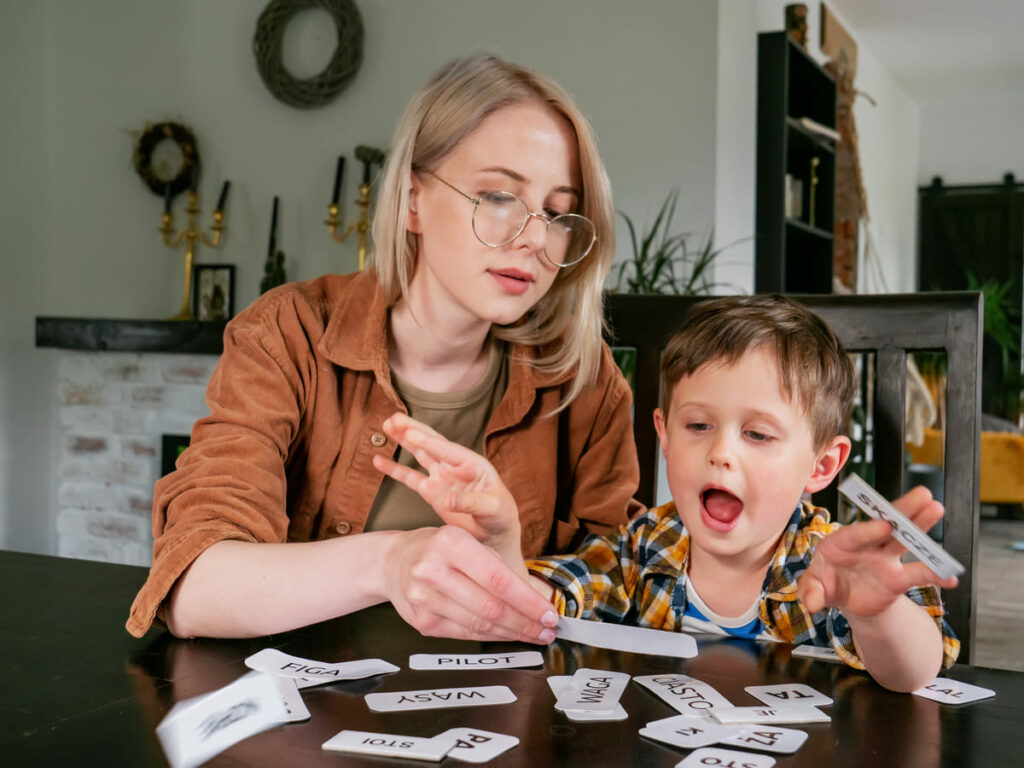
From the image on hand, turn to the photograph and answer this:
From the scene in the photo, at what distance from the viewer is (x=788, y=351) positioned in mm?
1132

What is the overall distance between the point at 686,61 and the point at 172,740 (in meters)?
3.48

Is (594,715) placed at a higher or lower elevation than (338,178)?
lower

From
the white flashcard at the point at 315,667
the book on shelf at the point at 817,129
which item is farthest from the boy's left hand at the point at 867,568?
the book on shelf at the point at 817,129

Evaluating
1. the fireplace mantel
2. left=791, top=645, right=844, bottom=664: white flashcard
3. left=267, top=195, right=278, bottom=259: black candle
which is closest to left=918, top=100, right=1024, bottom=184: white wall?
left=267, top=195, right=278, bottom=259: black candle

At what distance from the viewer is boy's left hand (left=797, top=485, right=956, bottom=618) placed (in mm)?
730

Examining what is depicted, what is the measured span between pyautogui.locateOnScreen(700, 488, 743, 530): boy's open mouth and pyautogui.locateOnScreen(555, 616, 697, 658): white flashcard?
0.17 m

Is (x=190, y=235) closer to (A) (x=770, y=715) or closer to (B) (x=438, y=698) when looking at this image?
(B) (x=438, y=698)

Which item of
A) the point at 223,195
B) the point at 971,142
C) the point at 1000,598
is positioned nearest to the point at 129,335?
the point at 223,195

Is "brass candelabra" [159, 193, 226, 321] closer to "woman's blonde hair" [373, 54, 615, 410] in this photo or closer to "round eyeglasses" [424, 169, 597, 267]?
"woman's blonde hair" [373, 54, 615, 410]

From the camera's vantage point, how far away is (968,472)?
1.15 meters

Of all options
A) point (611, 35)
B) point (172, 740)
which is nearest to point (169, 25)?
point (611, 35)

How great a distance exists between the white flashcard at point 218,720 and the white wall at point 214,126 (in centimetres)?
321

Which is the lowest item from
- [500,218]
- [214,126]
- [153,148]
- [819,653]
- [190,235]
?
[819,653]

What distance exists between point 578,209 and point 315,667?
30.1 inches
